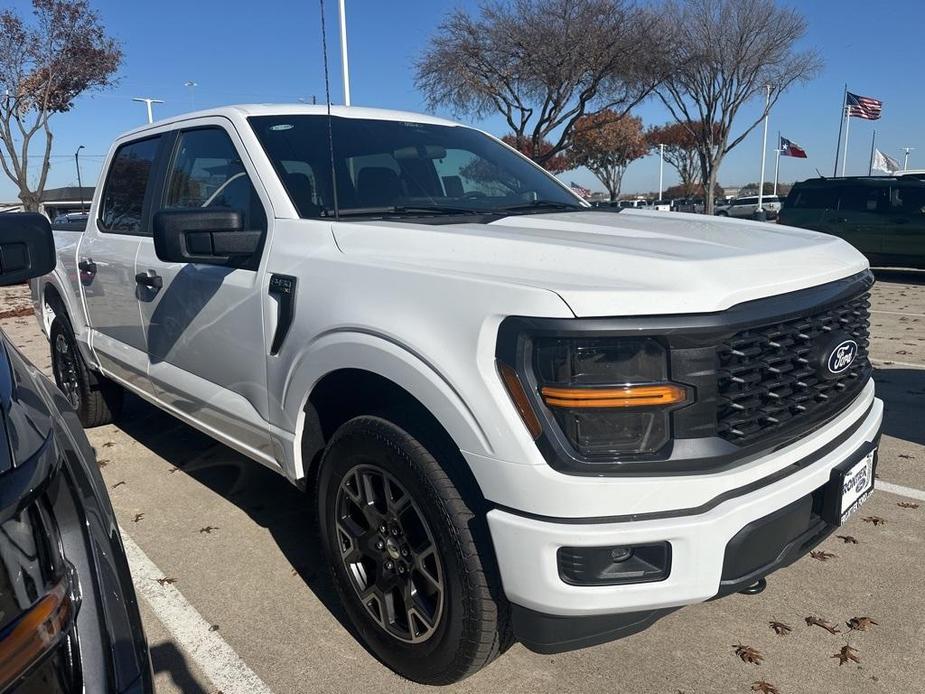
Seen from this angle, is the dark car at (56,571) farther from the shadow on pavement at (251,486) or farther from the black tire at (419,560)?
the shadow on pavement at (251,486)

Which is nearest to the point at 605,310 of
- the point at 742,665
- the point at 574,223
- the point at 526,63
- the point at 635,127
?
the point at 574,223

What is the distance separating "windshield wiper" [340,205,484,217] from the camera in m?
2.83

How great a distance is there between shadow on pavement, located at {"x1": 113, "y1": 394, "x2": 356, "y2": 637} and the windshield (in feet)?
5.01

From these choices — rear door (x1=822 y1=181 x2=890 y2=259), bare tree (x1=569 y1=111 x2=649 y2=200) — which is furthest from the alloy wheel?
bare tree (x1=569 y1=111 x2=649 y2=200)

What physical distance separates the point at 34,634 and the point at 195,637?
172cm

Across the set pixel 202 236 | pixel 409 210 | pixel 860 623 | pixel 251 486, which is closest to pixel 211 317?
pixel 202 236

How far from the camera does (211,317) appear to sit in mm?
3012

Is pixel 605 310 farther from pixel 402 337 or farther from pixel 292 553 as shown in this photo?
pixel 292 553

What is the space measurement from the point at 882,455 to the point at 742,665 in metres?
2.53

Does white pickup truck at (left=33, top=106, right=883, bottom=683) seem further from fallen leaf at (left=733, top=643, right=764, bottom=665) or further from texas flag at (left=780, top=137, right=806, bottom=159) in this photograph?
texas flag at (left=780, top=137, right=806, bottom=159)

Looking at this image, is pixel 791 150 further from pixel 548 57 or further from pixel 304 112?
pixel 304 112

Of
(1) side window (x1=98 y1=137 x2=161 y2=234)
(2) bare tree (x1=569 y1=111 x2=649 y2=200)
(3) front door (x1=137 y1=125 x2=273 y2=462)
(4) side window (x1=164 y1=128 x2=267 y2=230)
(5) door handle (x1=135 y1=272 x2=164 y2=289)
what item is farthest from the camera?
(2) bare tree (x1=569 y1=111 x2=649 y2=200)

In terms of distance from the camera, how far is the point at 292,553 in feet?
10.8

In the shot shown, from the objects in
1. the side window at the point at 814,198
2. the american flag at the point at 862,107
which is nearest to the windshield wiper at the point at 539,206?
the side window at the point at 814,198
